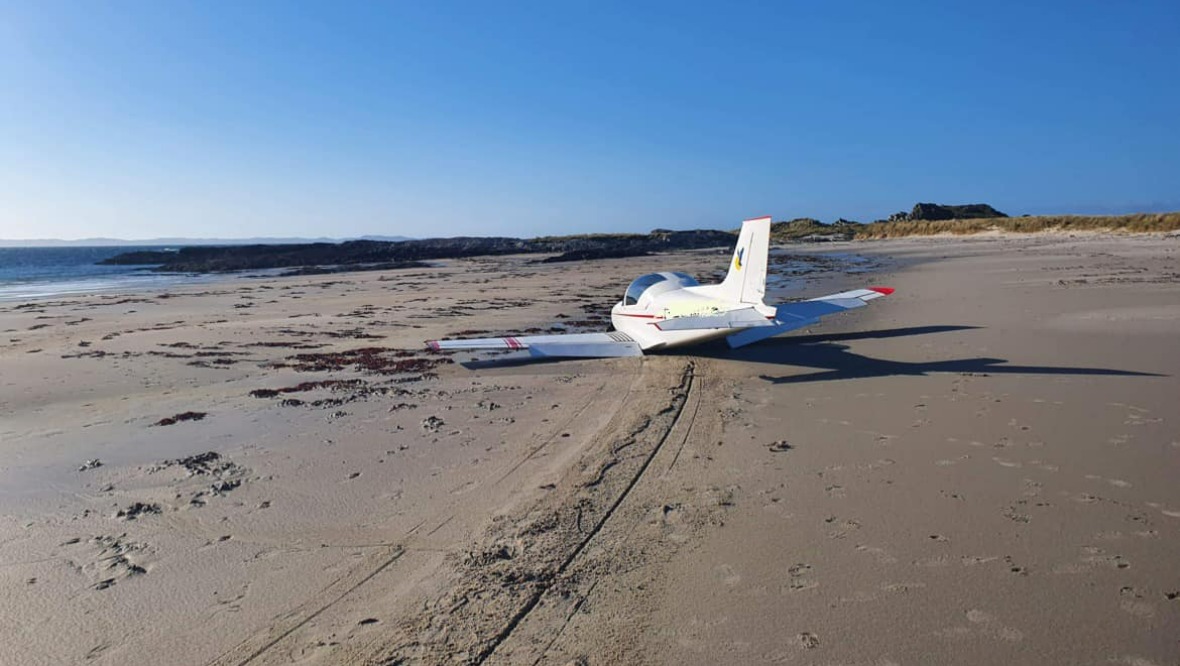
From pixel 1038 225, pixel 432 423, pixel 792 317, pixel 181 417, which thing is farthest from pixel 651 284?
pixel 1038 225

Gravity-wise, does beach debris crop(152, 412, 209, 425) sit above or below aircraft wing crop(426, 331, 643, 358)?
below

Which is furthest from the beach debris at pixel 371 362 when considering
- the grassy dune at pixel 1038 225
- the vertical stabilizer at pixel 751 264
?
the grassy dune at pixel 1038 225

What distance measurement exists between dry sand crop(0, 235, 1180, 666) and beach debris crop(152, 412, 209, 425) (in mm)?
150

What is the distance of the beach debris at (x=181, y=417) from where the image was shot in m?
8.57

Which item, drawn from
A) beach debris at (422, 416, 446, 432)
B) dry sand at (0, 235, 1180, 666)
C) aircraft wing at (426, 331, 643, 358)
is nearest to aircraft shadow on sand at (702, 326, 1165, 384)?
dry sand at (0, 235, 1180, 666)

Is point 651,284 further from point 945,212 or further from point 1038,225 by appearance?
point 945,212

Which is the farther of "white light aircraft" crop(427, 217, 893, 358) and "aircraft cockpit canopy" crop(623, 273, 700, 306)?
"aircraft cockpit canopy" crop(623, 273, 700, 306)

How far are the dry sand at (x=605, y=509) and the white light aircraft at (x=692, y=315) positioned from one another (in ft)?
1.69

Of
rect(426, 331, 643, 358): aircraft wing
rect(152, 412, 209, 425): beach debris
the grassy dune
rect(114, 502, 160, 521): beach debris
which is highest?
the grassy dune

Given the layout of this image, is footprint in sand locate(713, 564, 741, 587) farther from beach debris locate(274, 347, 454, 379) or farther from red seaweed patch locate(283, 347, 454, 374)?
red seaweed patch locate(283, 347, 454, 374)

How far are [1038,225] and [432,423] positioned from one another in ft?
229

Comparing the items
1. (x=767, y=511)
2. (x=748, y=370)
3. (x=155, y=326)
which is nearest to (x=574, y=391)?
(x=748, y=370)

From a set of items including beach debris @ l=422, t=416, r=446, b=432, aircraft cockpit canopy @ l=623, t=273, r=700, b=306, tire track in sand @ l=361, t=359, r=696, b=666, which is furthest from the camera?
aircraft cockpit canopy @ l=623, t=273, r=700, b=306

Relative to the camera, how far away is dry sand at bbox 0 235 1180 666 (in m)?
3.77
